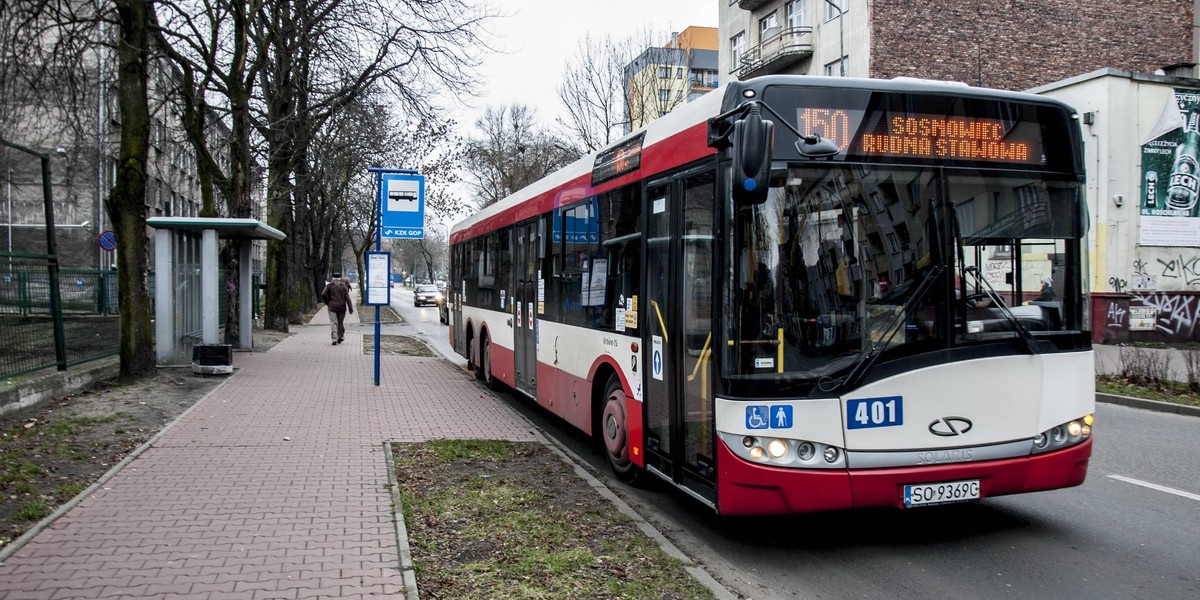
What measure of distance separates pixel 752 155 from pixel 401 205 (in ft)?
31.6

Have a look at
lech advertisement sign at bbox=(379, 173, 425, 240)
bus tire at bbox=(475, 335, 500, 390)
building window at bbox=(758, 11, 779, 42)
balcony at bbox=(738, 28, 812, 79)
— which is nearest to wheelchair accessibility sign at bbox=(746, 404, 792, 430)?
bus tire at bbox=(475, 335, 500, 390)

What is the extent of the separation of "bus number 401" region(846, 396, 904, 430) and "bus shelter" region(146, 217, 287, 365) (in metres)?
12.6

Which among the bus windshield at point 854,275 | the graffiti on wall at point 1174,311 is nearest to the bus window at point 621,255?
the bus windshield at point 854,275

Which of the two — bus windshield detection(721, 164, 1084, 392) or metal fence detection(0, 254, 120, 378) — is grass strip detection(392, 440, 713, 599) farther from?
metal fence detection(0, 254, 120, 378)

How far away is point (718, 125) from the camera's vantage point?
17.1ft

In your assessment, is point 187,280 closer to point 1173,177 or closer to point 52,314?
point 52,314

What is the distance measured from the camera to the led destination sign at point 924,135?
200 inches

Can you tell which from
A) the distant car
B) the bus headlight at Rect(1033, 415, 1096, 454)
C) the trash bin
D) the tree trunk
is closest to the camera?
the bus headlight at Rect(1033, 415, 1096, 454)

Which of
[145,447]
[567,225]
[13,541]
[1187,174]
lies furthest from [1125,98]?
[13,541]

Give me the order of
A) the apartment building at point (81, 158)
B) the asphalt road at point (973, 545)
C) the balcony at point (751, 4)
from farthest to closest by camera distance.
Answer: the balcony at point (751, 4) < the apartment building at point (81, 158) < the asphalt road at point (973, 545)

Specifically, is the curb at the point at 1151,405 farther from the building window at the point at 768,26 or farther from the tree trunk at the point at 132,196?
the building window at the point at 768,26

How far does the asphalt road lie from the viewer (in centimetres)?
481

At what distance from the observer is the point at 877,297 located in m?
4.95

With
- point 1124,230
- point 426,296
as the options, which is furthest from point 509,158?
point 1124,230
